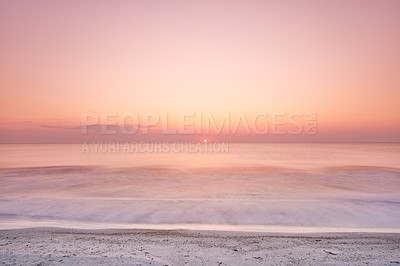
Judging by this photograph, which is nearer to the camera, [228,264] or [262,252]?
[228,264]

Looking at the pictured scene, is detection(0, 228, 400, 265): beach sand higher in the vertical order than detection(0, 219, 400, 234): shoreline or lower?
higher

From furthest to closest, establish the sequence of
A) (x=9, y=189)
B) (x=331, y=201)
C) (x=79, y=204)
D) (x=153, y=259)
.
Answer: (x=9, y=189) < (x=331, y=201) < (x=79, y=204) < (x=153, y=259)

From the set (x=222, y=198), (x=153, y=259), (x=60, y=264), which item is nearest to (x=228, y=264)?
(x=153, y=259)

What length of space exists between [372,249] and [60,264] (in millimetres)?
5244

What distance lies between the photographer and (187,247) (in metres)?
4.84

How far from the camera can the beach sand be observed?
4148 millimetres

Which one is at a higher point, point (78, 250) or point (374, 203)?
point (78, 250)

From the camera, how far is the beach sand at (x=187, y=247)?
13.6 ft

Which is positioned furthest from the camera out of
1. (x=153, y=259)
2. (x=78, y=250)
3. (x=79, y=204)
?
(x=79, y=204)

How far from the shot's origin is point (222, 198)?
11.2 metres

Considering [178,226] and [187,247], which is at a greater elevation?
[187,247]

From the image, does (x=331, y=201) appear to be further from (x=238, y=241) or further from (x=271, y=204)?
(x=238, y=241)

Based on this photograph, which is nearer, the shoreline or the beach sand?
the beach sand

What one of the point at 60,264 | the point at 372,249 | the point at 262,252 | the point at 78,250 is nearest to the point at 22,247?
the point at 78,250
